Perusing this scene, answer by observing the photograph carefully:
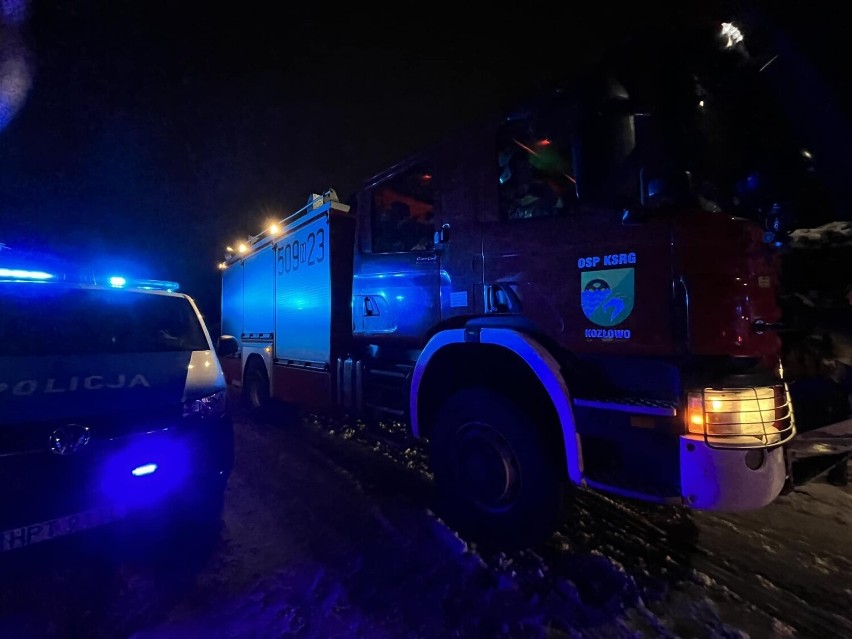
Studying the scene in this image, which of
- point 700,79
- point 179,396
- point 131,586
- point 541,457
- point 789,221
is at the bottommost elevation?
point 131,586

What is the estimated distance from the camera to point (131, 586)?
2.59 m

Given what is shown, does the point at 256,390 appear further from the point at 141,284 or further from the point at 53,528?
the point at 53,528

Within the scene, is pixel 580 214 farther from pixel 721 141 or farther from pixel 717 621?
pixel 717 621

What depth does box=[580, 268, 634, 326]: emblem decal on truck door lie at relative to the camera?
94.3 inches

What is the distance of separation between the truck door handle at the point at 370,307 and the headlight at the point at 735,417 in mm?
2810

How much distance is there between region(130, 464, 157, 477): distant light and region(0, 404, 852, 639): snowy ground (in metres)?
0.62

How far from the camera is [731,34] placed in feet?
7.73

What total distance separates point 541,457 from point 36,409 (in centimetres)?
301

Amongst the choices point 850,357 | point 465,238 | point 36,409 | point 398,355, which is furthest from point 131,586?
point 850,357

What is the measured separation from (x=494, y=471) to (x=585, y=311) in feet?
4.21

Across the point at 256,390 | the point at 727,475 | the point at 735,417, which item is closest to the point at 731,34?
the point at 735,417

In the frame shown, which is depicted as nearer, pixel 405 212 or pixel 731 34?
pixel 731 34

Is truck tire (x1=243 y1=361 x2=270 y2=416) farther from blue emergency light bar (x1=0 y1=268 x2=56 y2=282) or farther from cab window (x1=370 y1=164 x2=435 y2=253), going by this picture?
cab window (x1=370 y1=164 x2=435 y2=253)

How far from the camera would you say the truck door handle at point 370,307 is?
4.27 meters
